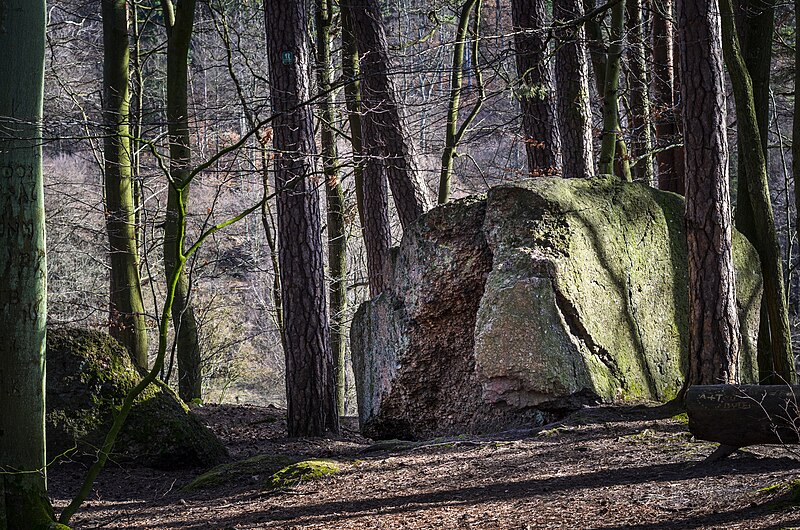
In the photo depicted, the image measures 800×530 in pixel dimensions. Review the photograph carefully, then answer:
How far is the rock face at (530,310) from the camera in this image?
7.51m

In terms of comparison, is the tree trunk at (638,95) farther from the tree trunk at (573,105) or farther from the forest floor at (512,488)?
the forest floor at (512,488)

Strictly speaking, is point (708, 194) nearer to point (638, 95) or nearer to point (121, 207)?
point (638, 95)

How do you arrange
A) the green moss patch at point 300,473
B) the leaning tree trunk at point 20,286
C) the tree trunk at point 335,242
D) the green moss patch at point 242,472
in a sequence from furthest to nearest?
1. the tree trunk at point 335,242
2. the green moss patch at point 242,472
3. the green moss patch at point 300,473
4. the leaning tree trunk at point 20,286

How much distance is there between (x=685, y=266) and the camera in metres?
9.03

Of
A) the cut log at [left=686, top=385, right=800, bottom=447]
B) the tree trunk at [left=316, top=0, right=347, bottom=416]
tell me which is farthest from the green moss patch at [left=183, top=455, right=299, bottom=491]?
the tree trunk at [left=316, top=0, right=347, bottom=416]

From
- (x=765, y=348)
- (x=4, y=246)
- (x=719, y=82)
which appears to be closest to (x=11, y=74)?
(x=4, y=246)

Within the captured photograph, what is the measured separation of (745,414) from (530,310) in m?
2.79

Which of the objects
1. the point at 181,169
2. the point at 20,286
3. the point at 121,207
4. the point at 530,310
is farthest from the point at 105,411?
the point at 121,207

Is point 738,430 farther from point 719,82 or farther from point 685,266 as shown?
point 685,266

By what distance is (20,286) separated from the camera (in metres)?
4.55

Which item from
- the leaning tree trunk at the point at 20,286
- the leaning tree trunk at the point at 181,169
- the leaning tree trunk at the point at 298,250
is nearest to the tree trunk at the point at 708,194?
the leaning tree trunk at the point at 298,250

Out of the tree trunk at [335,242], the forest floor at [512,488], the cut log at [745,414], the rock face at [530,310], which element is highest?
the tree trunk at [335,242]

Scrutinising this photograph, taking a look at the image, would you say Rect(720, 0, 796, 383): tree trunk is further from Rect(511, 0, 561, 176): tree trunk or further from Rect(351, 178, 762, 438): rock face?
Rect(511, 0, 561, 176): tree trunk

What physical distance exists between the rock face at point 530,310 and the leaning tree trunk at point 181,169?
375 cm
